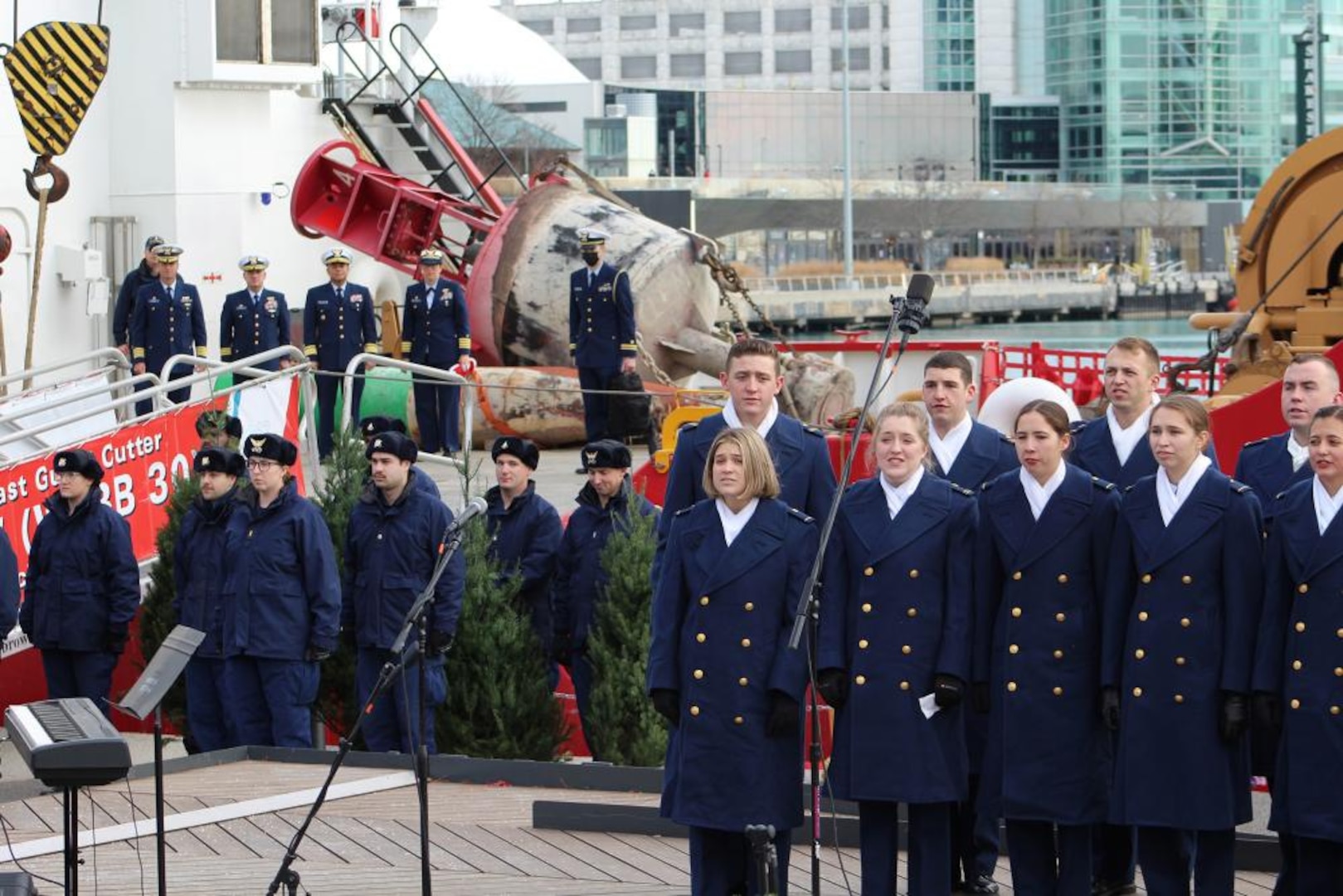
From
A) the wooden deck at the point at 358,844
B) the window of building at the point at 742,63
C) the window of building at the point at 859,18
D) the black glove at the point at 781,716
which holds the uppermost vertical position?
the window of building at the point at 859,18

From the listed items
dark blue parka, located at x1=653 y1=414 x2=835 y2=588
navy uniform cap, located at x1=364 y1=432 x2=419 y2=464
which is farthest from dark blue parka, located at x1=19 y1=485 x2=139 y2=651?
dark blue parka, located at x1=653 y1=414 x2=835 y2=588

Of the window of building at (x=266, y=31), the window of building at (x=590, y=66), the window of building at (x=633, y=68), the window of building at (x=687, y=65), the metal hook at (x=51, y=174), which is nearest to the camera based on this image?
the metal hook at (x=51, y=174)

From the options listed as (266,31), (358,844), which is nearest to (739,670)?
(358,844)

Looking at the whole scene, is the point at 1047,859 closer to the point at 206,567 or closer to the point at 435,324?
the point at 206,567

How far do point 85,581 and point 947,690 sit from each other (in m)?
5.56

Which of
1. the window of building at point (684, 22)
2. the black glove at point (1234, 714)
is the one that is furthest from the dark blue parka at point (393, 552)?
the window of building at point (684, 22)

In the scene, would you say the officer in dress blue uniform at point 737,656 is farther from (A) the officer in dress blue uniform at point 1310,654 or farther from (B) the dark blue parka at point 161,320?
(B) the dark blue parka at point 161,320

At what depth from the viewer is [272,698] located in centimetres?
1039

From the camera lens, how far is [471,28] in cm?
8781

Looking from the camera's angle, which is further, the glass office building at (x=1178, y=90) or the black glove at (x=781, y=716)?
the glass office building at (x=1178, y=90)

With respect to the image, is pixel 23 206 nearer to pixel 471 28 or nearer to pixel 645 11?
pixel 471 28

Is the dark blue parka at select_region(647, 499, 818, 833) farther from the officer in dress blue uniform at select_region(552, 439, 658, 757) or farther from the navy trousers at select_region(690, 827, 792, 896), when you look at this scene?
the officer in dress blue uniform at select_region(552, 439, 658, 757)

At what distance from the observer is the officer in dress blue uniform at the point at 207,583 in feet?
34.7

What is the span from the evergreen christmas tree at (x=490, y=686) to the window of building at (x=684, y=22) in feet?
398
